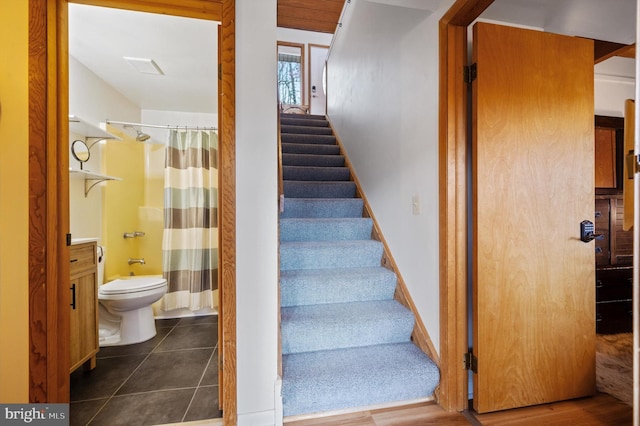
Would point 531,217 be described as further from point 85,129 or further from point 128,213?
point 128,213

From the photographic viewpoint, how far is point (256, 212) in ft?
4.49

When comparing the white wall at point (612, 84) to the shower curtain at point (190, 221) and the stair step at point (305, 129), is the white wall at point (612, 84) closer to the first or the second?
the stair step at point (305, 129)

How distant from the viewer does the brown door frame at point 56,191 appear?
122cm

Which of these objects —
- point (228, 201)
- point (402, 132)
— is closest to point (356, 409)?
point (228, 201)

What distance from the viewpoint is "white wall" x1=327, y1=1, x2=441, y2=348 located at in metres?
1.66

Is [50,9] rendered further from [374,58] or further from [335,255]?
[374,58]

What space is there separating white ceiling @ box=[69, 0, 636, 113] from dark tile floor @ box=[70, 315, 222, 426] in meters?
2.50

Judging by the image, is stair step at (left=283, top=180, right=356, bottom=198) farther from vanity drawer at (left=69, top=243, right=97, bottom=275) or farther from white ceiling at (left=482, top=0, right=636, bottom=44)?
white ceiling at (left=482, top=0, right=636, bottom=44)

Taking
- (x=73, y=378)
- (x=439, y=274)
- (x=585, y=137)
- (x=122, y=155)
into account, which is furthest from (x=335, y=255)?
(x=122, y=155)

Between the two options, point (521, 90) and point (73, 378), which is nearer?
point (521, 90)

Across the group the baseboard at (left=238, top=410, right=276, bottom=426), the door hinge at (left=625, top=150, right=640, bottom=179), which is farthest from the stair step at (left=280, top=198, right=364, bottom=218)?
the door hinge at (left=625, top=150, right=640, bottom=179)

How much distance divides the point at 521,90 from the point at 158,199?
12.1 ft

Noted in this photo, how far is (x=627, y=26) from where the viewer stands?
5.46 ft

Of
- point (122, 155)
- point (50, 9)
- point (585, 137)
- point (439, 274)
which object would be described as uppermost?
point (50, 9)
